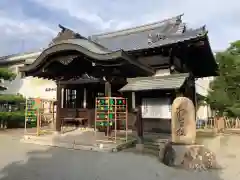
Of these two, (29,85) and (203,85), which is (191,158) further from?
(203,85)

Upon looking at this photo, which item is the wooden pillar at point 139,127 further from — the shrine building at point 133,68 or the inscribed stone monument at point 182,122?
the inscribed stone monument at point 182,122

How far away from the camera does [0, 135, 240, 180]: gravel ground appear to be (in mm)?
5500

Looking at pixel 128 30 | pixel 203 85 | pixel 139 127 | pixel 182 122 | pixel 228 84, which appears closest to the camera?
pixel 182 122

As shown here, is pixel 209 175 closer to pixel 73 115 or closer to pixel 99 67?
pixel 99 67

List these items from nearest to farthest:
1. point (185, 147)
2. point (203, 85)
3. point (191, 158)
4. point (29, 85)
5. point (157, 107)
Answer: point (191, 158)
point (185, 147)
point (157, 107)
point (29, 85)
point (203, 85)

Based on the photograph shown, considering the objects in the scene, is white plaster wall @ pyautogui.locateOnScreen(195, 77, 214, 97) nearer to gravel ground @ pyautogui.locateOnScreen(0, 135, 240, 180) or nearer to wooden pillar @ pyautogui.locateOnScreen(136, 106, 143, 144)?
wooden pillar @ pyautogui.locateOnScreen(136, 106, 143, 144)

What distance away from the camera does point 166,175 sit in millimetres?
5766

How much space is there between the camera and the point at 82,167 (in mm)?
6188

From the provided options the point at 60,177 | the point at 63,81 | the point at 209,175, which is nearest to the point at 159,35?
the point at 63,81

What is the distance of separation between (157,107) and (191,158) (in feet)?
16.3

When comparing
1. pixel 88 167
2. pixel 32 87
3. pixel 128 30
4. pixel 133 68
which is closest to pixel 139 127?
pixel 133 68

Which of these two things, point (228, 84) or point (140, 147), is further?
point (228, 84)

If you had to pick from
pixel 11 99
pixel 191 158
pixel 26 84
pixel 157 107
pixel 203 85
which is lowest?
pixel 191 158

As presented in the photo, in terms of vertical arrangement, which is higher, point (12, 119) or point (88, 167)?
point (12, 119)
